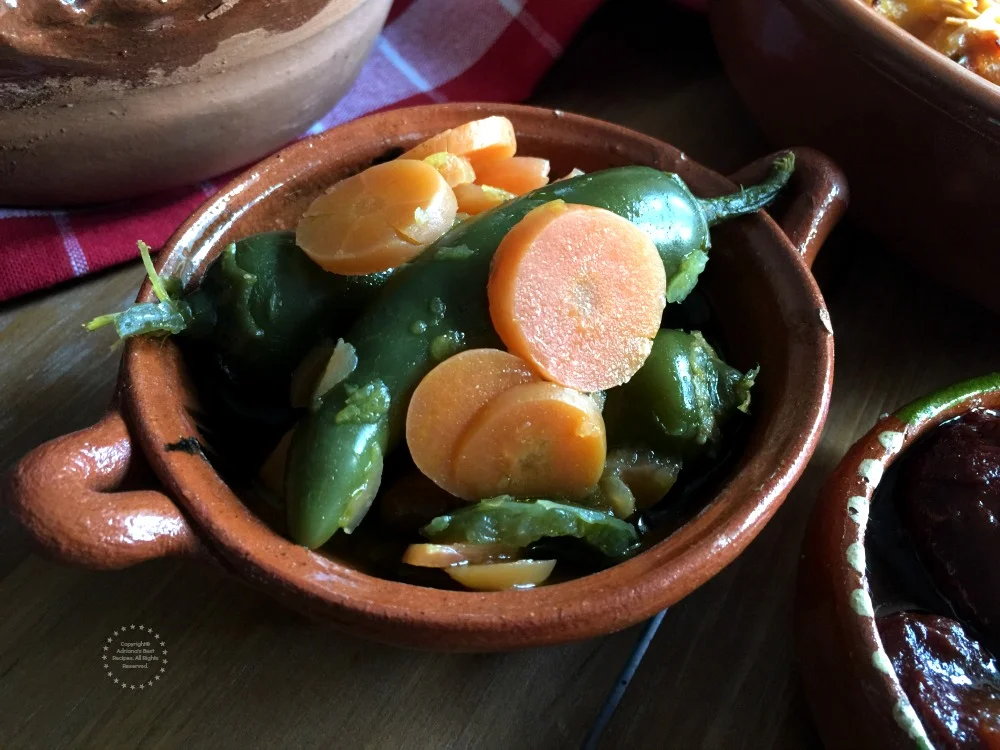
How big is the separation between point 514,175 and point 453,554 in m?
0.37

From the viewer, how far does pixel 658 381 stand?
61cm

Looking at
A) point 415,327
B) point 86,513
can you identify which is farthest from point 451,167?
point 86,513

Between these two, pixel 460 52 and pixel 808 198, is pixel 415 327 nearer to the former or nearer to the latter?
pixel 808 198

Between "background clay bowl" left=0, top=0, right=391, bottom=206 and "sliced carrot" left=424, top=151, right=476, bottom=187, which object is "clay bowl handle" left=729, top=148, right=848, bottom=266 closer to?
"sliced carrot" left=424, top=151, right=476, bottom=187

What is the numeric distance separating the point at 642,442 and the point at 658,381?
5 cm

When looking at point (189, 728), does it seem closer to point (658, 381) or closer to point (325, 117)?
point (658, 381)

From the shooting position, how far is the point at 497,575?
0.54 meters

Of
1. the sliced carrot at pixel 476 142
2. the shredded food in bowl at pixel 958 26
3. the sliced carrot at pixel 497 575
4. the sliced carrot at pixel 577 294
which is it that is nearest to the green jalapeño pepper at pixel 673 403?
the sliced carrot at pixel 577 294

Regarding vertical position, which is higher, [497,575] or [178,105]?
[178,105]

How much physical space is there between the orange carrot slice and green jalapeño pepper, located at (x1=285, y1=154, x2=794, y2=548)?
0.26 feet

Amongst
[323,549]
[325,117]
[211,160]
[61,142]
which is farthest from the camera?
[325,117]

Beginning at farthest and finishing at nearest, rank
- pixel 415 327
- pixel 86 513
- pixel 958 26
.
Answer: pixel 958 26, pixel 415 327, pixel 86 513

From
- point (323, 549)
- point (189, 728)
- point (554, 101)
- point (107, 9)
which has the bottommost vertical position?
point (189, 728)

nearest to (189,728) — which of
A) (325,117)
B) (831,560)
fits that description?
(831,560)
